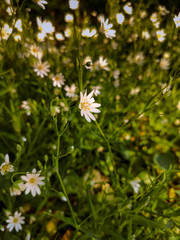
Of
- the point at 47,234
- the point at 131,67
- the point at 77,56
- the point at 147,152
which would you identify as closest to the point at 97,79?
the point at 131,67

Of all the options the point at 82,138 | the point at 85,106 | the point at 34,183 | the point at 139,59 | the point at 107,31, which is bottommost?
→ the point at 34,183

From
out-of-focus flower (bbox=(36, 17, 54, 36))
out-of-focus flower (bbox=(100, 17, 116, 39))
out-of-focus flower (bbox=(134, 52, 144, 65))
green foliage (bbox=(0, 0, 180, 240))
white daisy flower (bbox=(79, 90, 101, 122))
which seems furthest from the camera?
out-of-focus flower (bbox=(134, 52, 144, 65))

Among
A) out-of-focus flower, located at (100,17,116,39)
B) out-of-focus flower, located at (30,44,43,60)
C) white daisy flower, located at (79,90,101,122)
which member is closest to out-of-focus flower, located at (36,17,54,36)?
out-of-focus flower, located at (30,44,43,60)

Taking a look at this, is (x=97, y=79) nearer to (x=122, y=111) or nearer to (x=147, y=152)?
(x=122, y=111)

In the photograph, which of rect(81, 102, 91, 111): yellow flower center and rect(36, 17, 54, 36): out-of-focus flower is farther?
rect(36, 17, 54, 36): out-of-focus flower

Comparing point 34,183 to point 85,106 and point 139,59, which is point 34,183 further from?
point 139,59

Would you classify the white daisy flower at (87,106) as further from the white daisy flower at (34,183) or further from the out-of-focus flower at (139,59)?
the out-of-focus flower at (139,59)

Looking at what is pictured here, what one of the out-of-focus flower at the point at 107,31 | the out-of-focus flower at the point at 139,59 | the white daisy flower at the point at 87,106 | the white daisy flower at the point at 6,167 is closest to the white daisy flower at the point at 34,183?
the white daisy flower at the point at 6,167

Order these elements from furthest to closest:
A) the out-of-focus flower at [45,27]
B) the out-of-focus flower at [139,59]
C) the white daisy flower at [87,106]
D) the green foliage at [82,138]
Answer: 1. the out-of-focus flower at [139,59]
2. the out-of-focus flower at [45,27]
3. the green foliage at [82,138]
4. the white daisy flower at [87,106]

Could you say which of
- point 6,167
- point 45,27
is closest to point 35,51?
point 45,27

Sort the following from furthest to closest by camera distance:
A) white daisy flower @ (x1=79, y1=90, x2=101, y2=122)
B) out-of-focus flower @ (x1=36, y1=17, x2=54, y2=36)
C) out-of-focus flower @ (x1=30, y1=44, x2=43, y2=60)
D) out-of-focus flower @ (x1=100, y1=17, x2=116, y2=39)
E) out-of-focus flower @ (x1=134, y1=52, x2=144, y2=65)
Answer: out-of-focus flower @ (x1=134, y1=52, x2=144, y2=65), out-of-focus flower @ (x1=30, y1=44, x2=43, y2=60), out-of-focus flower @ (x1=36, y1=17, x2=54, y2=36), out-of-focus flower @ (x1=100, y1=17, x2=116, y2=39), white daisy flower @ (x1=79, y1=90, x2=101, y2=122)

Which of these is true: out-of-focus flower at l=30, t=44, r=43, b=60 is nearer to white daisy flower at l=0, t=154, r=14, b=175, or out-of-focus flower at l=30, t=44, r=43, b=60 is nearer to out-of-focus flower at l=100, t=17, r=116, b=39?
out-of-focus flower at l=100, t=17, r=116, b=39
